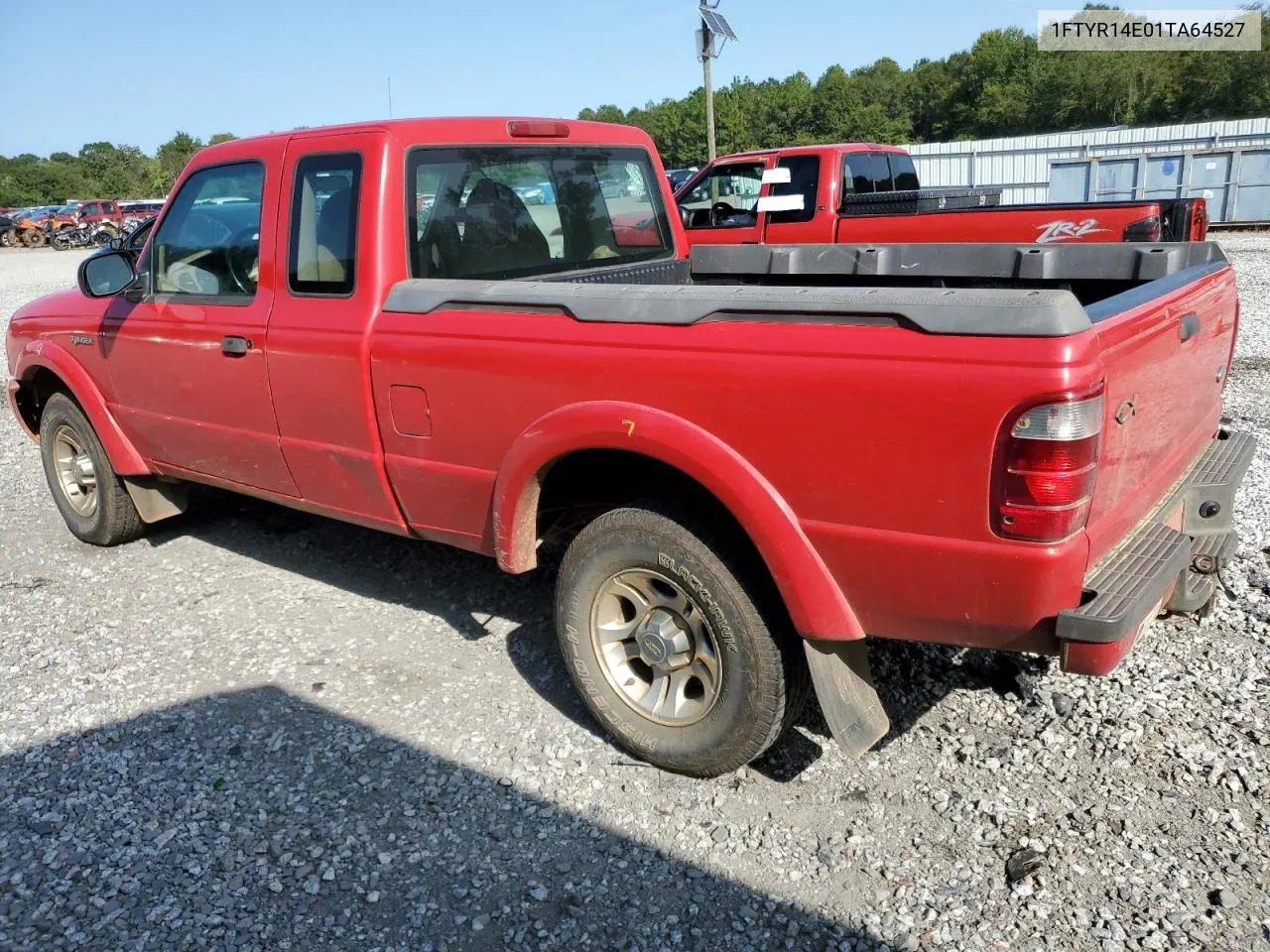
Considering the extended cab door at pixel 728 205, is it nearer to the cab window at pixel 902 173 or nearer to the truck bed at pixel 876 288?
the cab window at pixel 902 173

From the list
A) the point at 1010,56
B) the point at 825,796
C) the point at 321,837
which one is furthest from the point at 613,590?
the point at 1010,56

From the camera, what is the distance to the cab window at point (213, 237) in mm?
4070

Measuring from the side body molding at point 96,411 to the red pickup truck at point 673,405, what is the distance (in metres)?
0.02

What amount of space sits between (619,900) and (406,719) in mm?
1225

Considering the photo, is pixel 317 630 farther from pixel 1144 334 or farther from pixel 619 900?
pixel 1144 334

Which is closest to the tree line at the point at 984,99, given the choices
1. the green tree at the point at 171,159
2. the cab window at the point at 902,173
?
the green tree at the point at 171,159

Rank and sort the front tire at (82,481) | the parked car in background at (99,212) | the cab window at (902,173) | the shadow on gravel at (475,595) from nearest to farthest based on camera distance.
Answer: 1. the shadow on gravel at (475,595)
2. the front tire at (82,481)
3. the cab window at (902,173)
4. the parked car in background at (99,212)

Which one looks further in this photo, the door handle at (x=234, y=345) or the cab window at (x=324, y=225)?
the door handle at (x=234, y=345)

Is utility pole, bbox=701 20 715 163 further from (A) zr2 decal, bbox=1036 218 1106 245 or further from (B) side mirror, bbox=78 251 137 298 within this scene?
(B) side mirror, bbox=78 251 137 298

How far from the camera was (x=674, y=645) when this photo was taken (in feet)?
10.2

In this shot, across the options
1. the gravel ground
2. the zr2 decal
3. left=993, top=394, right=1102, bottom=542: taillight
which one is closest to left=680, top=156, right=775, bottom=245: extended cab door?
the zr2 decal

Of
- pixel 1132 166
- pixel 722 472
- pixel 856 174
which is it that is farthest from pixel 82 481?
pixel 1132 166

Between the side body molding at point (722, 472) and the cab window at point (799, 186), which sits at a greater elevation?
the cab window at point (799, 186)

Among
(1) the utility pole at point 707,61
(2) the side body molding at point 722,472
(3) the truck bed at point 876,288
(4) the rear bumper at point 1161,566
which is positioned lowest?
(4) the rear bumper at point 1161,566
